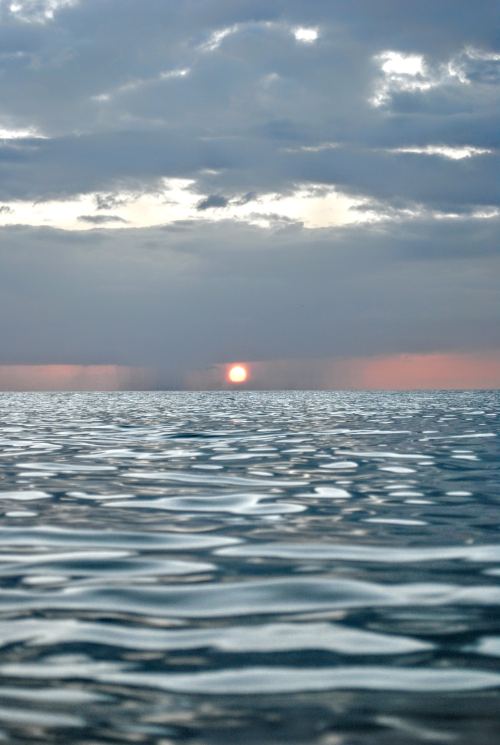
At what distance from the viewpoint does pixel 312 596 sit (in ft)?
21.6

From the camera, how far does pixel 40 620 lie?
592cm

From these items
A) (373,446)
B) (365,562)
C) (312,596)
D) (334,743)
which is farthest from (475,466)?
(334,743)

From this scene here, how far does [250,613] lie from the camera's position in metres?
6.09

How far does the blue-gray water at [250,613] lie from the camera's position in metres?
4.12

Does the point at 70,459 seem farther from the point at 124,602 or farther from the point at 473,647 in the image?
the point at 473,647

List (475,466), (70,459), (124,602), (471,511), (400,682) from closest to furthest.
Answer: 1. (400,682)
2. (124,602)
3. (471,511)
4. (475,466)
5. (70,459)

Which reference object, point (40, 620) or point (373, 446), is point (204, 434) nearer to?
point (373, 446)

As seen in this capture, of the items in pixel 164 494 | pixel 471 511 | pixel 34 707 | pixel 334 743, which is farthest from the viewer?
pixel 164 494

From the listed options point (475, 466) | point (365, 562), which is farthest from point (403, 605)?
point (475, 466)

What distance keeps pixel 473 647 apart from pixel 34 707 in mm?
2512

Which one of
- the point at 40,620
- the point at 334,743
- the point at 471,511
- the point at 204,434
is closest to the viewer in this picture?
the point at 334,743

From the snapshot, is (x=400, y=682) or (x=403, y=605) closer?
(x=400, y=682)

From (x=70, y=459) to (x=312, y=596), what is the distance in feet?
42.8

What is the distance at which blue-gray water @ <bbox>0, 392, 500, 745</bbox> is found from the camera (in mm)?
4121
